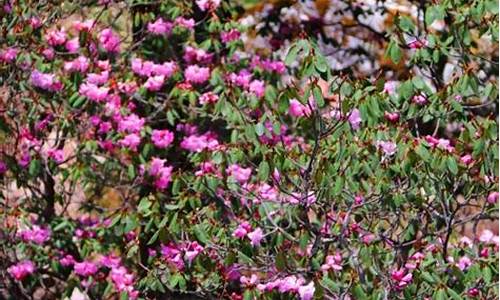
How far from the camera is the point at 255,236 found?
3289mm

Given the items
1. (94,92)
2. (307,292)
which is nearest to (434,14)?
(307,292)

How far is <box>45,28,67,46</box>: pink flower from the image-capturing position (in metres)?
4.22

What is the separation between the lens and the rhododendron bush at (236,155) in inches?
124

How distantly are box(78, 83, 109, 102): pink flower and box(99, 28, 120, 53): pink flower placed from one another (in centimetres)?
31

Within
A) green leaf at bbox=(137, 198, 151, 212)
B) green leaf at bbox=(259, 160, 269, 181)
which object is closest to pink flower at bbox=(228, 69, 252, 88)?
green leaf at bbox=(137, 198, 151, 212)

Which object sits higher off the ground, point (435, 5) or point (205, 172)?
point (435, 5)

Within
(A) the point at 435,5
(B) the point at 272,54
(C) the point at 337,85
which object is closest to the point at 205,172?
(C) the point at 337,85

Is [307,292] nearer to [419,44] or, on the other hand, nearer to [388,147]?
[388,147]

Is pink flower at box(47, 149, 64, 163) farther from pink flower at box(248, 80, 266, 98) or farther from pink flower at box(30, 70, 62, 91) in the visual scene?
pink flower at box(248, 80, 266, 98)

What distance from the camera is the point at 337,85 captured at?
3092 millimetres

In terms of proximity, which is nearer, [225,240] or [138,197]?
[225,240]

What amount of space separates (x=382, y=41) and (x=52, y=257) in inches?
94.3

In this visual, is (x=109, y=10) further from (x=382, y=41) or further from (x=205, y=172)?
(x=382, y=41)

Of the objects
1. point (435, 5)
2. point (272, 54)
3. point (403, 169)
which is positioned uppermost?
point (435, 5)
